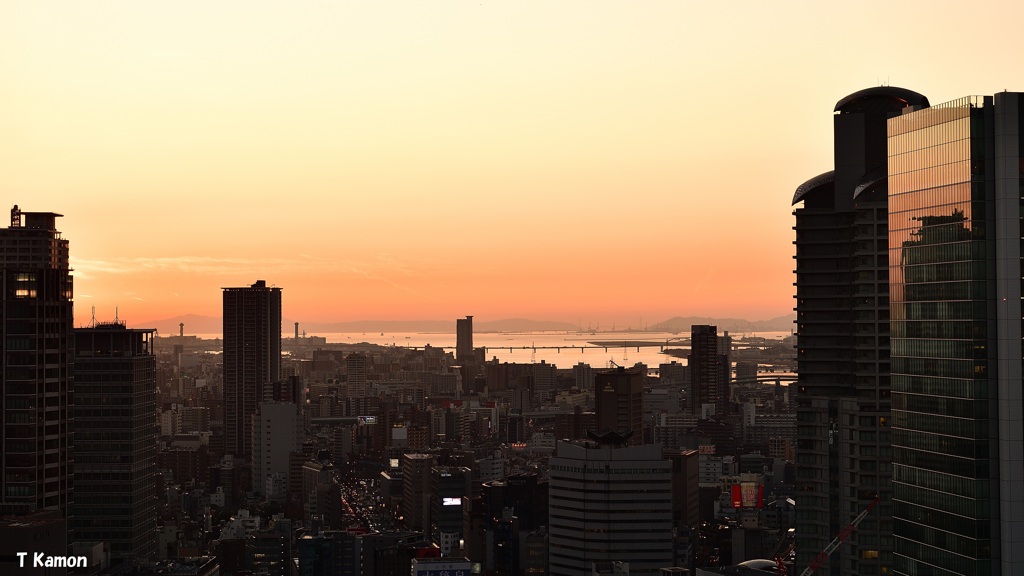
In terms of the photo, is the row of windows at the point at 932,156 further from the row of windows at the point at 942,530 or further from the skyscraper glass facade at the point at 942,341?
the row of windows at the point at 942,530

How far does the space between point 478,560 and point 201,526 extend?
112ft

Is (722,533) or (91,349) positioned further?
(722,533)

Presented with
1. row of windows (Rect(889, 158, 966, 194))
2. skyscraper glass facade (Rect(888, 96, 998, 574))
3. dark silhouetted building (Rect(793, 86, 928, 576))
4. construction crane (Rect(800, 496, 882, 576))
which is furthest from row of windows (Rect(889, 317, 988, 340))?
construction crane (Rect(800, 496, 882, 576))

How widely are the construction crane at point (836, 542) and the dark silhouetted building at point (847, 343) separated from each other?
0.74 ft

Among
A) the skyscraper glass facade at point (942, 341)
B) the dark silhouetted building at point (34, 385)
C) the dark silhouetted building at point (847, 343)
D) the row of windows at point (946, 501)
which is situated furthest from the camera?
the dark silhouetted building at point (34, 385)

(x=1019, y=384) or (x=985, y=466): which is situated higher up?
(x=1019, y=384)

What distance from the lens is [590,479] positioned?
88.1 metres

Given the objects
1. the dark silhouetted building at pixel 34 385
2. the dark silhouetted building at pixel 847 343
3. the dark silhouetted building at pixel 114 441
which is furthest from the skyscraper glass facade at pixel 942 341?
the dark silhouetted building at pixel 114 441

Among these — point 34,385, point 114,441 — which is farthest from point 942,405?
point 114,441

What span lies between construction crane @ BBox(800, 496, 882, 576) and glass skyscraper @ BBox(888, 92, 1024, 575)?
1965 centimetres

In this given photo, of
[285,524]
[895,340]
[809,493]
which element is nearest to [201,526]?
[285,524]

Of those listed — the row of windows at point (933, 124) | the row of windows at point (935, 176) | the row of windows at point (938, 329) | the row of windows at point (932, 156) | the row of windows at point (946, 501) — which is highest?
the row of windows at point (933, 124)

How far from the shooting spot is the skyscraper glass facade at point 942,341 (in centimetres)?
3259

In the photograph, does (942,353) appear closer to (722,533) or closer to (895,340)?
(895,340)
